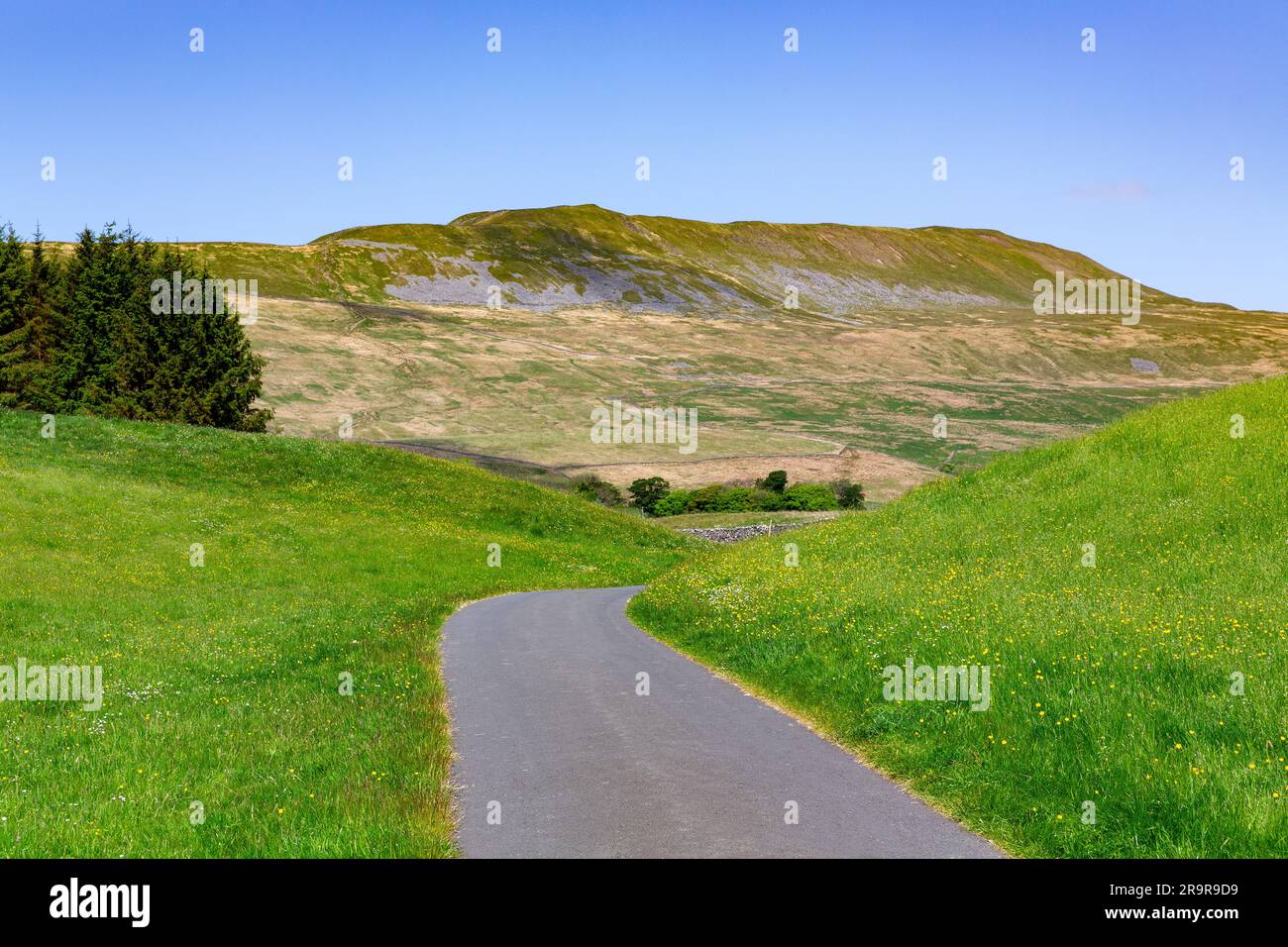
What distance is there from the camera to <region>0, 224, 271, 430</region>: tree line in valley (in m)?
74.3

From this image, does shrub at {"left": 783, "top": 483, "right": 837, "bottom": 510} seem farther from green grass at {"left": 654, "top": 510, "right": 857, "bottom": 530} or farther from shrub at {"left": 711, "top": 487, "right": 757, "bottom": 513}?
shrub at {"left": 711, "top": 487, "right": 757, "bottom": 513}

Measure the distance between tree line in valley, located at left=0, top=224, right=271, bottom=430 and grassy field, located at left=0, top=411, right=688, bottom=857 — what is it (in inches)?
438

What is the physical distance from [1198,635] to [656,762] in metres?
8.10

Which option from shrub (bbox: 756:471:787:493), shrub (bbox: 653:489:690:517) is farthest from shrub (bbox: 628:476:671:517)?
shrub (bbox: 756:471:787:493)

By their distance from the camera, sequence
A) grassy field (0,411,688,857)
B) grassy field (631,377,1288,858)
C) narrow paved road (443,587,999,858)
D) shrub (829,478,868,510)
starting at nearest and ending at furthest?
1. narrow paved road (443,587,999,858)
2. grassy field (631,377,1288,858)
3. grassy field (0,411,688,857)
4. shrub (829,478,868,510)

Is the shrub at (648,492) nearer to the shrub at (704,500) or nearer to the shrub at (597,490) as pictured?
the shrub at (597,490)

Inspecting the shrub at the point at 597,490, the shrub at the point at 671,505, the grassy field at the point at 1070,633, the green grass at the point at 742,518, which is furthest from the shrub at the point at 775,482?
the grassy field at the point at 1070,633

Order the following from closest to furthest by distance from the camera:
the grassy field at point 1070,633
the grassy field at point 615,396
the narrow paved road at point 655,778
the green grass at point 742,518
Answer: the narrow paved road at point 655,778 < the grassy field at point 1070,633 < the green grass at point 742,518 < the grassy field at point 615,396

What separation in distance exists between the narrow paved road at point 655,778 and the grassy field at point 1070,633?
2.26 feet

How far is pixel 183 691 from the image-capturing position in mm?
16281

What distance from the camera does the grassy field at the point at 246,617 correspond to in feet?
31.2

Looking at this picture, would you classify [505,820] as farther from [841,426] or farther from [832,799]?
[841,426]

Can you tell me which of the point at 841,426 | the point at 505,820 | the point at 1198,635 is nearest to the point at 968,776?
the point at 505,820
